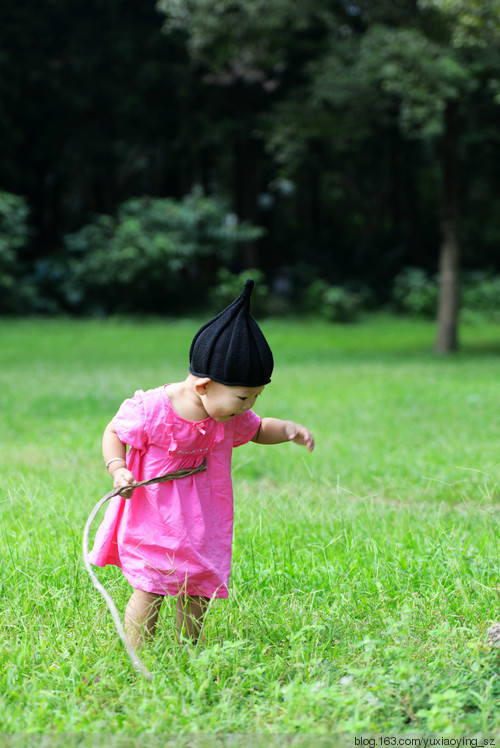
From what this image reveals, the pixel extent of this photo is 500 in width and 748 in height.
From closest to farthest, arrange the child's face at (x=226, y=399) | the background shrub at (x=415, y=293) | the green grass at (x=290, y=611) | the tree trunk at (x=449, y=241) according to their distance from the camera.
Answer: the green grass at (x=290, y=611)
the child's face at (x=226, y=399)
the tree trunk at (x=449, y=241)
the background shrub at (x=415, y=293)

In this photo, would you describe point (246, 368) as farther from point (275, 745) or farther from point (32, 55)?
point (32, 55)

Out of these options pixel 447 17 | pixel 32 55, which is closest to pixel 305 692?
pixel 447 17

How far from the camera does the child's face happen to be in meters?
2.83

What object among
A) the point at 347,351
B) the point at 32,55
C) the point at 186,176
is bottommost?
the point at 347,351

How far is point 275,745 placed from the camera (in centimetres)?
225

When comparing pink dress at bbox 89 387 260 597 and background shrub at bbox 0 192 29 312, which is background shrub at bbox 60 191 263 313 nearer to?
background shrub at bbox 0 192 29 312

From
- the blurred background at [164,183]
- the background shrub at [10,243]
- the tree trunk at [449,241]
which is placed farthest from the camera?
the blurred background at [164,183]

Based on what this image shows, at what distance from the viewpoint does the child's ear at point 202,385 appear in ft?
9.36

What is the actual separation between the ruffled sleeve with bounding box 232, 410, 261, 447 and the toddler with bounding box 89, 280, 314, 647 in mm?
30

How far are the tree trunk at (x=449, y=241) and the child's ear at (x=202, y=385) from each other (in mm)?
14753

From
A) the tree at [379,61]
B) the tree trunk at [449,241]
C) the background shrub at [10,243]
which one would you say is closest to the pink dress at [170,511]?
the tree at [379,61]

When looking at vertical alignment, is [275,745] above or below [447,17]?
below

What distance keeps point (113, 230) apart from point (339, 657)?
24.9m

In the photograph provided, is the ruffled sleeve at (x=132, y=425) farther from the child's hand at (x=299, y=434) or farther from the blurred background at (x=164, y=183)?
the blurred background at (x=164, y=183)
